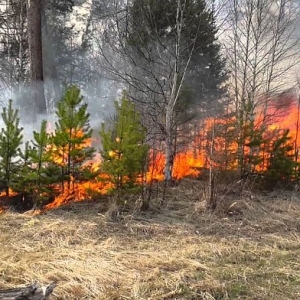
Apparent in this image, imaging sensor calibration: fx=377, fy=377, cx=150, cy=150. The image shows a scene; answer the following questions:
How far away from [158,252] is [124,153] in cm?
263

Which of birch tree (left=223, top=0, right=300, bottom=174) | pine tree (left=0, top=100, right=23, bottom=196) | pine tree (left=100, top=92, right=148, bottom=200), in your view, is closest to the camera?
pine tree (left=100, top=92, right=148, bottom=200)

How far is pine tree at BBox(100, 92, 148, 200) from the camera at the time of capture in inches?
278

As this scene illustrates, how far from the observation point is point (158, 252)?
4879 millimetres

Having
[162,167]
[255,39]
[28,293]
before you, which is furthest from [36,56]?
[28,293]

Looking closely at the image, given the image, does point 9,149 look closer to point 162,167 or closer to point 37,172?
point 37,172

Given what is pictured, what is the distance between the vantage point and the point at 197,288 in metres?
3.77

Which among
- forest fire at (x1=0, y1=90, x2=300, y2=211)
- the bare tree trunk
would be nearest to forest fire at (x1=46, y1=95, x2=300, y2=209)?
forest fire at (x1=0, y1=90, x2=300, y2=211)

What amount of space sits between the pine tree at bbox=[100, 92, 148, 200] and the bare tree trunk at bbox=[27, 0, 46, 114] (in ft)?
12.0

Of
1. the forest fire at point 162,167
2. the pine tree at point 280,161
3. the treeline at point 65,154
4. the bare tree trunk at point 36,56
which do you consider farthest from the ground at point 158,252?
the bare tree trunk at point 36,56

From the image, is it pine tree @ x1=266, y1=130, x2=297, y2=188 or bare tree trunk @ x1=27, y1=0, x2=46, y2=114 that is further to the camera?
bare tree trunk @ x1=27, y1=0, x2=46, y2=114

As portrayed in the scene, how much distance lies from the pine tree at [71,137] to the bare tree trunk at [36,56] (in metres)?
2.82

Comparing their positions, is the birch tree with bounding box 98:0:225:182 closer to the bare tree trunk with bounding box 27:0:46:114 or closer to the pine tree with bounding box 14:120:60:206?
the bare tree trunk with bounding box 27:0:46:114

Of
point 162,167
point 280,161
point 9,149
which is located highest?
point 9,149

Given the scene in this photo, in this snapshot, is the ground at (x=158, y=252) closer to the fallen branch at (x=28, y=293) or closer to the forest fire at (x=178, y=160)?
the forest fire at (x=178, y=160)
